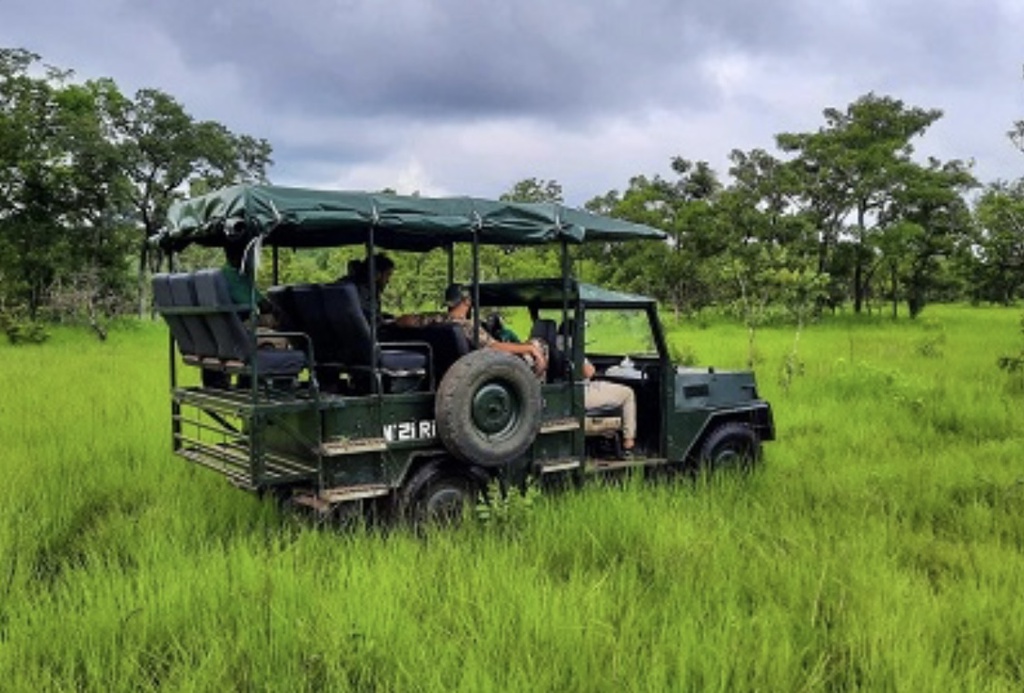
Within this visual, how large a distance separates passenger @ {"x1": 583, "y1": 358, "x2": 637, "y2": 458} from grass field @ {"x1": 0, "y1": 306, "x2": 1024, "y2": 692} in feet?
2.39

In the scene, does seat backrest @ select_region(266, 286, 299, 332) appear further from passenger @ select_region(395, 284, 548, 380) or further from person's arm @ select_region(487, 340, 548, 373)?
person's arm @ select_region(487, 340, 548, 373)

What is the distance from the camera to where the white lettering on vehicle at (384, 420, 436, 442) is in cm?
609

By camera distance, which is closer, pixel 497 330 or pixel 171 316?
pixel 171 316

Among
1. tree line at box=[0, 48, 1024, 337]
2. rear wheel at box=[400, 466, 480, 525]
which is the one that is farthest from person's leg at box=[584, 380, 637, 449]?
tree line at box=[0, 48, 1024, 337]

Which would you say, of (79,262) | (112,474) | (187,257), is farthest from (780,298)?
(187,257)

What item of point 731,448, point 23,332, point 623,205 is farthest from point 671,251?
point 731,448

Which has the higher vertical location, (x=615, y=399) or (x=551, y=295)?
(x=551, y=295)

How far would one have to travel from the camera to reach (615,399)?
7527mm

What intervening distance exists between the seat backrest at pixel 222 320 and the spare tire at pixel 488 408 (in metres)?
1.34

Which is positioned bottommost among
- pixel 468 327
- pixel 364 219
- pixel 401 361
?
pixel 401 361

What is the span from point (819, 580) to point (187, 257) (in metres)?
42.7

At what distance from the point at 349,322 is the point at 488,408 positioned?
115 cm

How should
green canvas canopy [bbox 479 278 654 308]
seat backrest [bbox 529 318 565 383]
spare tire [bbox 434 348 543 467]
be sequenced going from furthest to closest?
seat backrest [bbox 529 318 565 383] → green canvas canopy [bbox 479 278 654 308] → spare tire [bbox 434 348 543 467]

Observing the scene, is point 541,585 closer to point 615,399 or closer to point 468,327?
point 468,327
